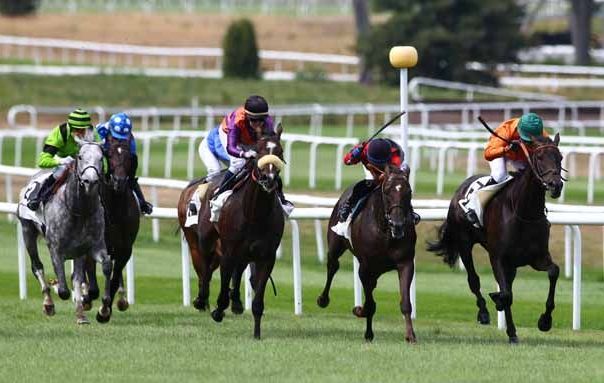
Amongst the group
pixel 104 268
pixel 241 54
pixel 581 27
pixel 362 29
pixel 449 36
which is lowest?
pixel 104 268

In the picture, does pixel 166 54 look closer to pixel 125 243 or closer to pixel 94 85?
pixel 94 85

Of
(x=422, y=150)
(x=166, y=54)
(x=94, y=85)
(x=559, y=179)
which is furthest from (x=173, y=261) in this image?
(x=166, y=54)

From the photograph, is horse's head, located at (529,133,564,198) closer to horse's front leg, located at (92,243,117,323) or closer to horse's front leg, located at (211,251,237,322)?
horse's front leg, located at (211,251,237,322)

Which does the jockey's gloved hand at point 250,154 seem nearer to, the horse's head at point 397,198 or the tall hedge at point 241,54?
the horse's head at point 397,198

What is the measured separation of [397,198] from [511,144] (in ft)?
3.95

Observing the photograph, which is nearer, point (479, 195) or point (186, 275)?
point (479, 195)

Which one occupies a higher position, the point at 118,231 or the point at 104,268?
the point at 118,231

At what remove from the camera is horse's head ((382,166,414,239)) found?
38.2 ft

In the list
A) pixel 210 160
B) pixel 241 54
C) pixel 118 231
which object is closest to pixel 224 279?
pixel 118 231

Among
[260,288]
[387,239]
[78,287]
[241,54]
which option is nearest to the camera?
[387,239]

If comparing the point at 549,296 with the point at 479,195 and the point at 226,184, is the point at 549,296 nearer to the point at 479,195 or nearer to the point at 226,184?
the point at 479,195

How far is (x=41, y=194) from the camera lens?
13125 mm

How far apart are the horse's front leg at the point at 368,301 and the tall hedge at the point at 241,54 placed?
3099 cm

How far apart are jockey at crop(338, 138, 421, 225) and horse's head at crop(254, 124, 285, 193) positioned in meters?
0.70
